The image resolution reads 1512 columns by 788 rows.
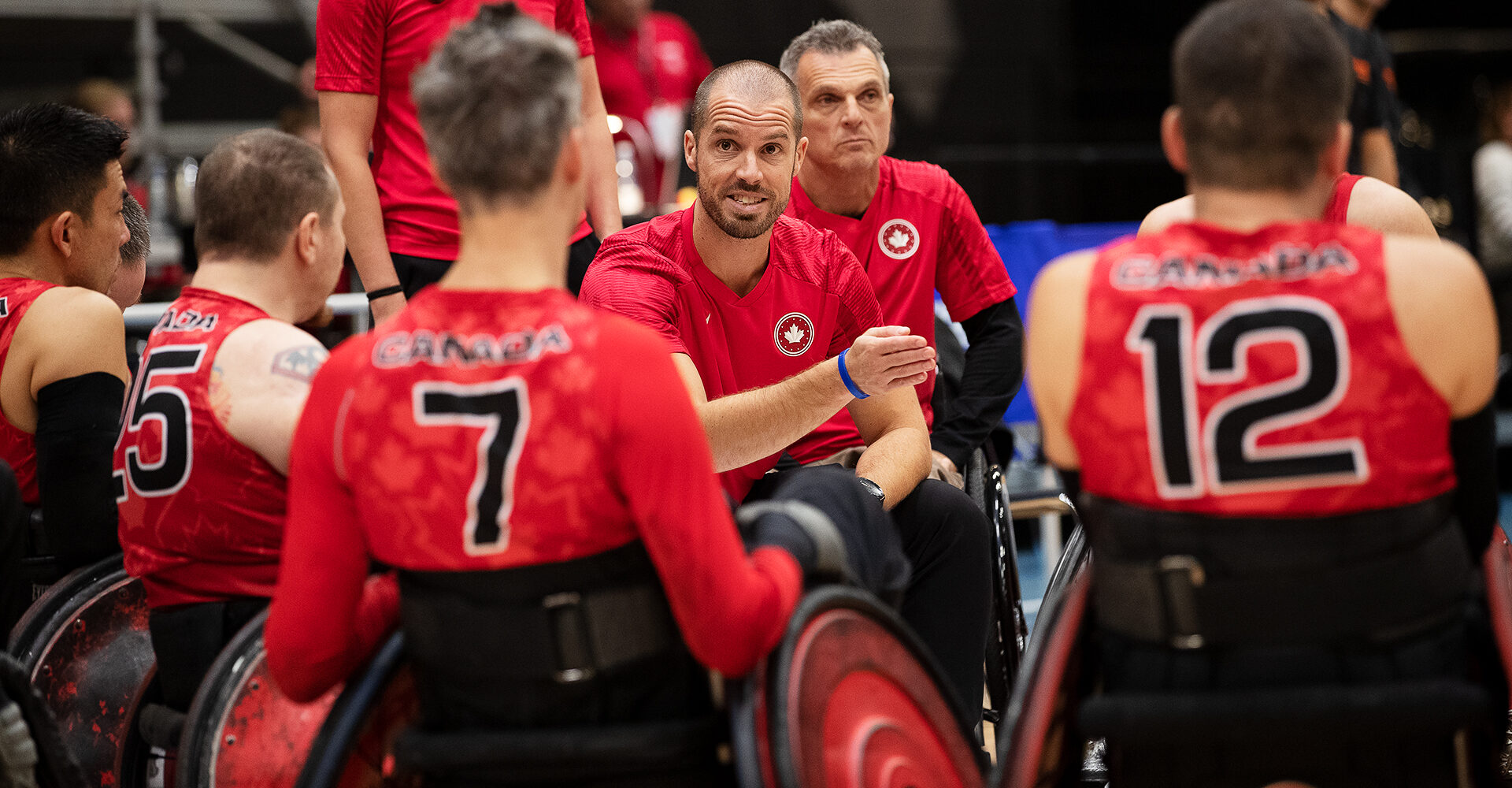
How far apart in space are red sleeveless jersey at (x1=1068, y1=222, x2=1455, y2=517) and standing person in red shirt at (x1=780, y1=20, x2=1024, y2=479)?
1.60 meters

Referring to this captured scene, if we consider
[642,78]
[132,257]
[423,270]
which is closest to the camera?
[132,257]

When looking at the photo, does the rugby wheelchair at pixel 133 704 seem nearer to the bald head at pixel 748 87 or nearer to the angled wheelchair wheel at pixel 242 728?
the angled wheelchair wheel at pixel 242 728

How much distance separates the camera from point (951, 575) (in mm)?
2586

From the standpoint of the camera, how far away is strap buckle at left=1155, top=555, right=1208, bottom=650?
1.46 m

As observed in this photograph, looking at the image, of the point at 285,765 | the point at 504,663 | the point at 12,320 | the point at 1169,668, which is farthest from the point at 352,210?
the point at 1169,668

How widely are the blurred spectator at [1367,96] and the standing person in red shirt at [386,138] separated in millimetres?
2771

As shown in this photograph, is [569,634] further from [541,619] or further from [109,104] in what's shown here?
[109,104]

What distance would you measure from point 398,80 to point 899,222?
1188 millimetres

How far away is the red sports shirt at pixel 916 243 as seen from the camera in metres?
3.17

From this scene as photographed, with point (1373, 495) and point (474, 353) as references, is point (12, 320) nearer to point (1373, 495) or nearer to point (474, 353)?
point (474, 353)

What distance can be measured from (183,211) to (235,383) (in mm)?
3406

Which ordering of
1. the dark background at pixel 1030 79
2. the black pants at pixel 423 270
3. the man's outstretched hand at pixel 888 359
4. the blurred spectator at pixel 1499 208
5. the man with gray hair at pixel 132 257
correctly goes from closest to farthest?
the man's outstretched hand at pixel 888 359
the man with gray hair at pixel 132 257
the black pants at pixel 423 270
the blurred spectator at pixel 1499 208
the dark background at pixel 1030 79

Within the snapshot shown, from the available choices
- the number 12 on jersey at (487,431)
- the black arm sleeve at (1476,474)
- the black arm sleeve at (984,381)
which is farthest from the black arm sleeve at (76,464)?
the black arm sleeve at (1476,474)

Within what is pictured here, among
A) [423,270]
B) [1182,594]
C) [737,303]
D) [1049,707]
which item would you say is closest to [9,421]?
[423,270]
